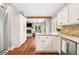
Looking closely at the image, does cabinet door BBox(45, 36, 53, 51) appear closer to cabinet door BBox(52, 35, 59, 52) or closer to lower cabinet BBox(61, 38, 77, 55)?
A: cabinet door BBox(52, 35, 59, 52)

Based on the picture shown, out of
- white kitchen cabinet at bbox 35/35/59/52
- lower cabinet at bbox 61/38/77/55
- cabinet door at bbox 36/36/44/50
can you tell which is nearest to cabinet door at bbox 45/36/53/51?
white kitchen cabinet at bbox 35/35/59/52

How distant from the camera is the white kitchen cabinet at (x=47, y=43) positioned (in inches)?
180

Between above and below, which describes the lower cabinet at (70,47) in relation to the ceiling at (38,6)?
below

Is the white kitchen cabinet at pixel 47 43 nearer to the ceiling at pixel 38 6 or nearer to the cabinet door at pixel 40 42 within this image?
the cabinet door at pixel 40 42

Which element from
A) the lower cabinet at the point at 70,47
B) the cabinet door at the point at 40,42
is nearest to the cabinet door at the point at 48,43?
the cabinet door at the point at 40,42

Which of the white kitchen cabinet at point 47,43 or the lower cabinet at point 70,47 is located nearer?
the lower cabinet at point 70,47

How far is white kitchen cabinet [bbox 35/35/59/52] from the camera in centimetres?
457

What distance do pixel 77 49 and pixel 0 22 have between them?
1.55m

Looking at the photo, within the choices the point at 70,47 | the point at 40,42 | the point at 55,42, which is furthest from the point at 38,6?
the point at 70,47

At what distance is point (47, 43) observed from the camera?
459 centimetres

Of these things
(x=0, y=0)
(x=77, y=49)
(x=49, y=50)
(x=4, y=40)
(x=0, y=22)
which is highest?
(x=0, y=0)

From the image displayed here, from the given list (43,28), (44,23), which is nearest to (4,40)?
(43,28)

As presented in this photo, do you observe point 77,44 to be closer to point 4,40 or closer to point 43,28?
point 4,40
